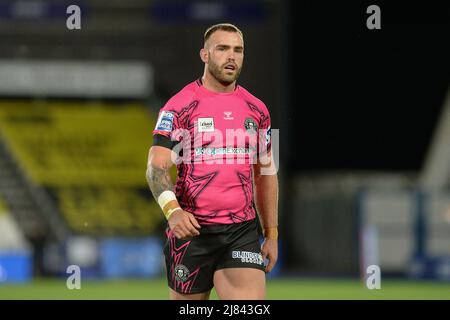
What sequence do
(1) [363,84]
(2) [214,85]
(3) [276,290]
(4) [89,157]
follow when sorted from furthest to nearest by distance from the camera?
(1) [363,84] < (4) [89,157] < (3) [276,290] < (2) [214,85]

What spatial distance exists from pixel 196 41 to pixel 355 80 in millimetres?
3912

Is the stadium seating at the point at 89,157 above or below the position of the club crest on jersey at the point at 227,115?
below

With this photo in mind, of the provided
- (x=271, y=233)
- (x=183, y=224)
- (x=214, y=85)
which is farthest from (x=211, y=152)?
(x=271, y=233)

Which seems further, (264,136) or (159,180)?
(264,136)

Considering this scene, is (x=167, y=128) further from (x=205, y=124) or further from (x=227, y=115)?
(x=227, y=115)

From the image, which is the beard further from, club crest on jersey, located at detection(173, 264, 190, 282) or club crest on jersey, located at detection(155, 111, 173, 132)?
club crest on jersey, located at detection(173, 264, 190, 282)

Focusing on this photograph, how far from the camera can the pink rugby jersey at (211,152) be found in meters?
6.22

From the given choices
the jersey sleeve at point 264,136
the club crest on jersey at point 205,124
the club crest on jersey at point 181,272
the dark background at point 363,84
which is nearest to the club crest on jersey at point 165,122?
the club crest on jersey at point 205,124

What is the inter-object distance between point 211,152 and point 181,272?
719 millimetres

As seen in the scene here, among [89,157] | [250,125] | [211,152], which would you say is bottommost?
[89,157]

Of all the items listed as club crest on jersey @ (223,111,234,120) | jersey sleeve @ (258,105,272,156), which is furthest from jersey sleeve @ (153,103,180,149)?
jersey sleeve @ (258,105,272,156)

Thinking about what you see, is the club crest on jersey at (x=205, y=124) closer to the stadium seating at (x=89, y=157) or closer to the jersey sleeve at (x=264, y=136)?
the jersey sleeve at (x=264, y=136)

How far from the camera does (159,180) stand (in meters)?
6.13

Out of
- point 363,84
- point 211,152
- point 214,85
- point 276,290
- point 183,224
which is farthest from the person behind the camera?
point 363,84
